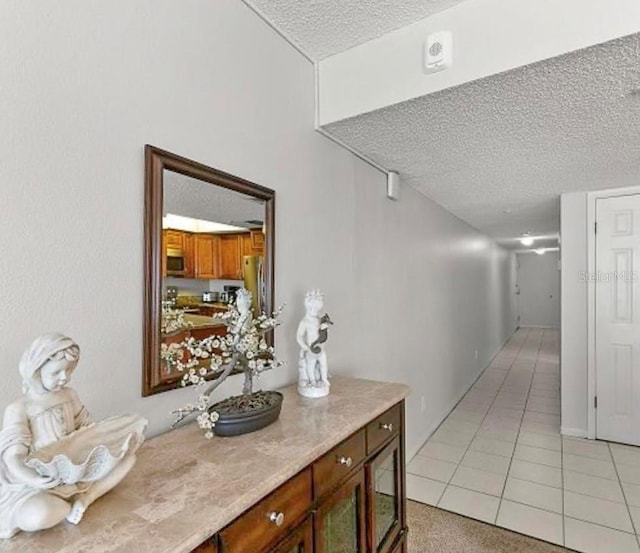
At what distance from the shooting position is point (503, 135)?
207cm

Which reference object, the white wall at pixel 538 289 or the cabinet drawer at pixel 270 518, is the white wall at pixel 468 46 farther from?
the white wall at pixel 538 289

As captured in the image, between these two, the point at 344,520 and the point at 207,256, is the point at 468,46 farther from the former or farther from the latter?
the point at 344,520

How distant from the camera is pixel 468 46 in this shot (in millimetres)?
1498

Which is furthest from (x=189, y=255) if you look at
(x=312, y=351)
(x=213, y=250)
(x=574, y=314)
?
(x=574, y=314)

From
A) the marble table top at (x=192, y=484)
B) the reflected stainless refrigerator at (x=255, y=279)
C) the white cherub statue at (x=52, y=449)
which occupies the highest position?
the reflected stainless refrigerator at (x=255, y=279)

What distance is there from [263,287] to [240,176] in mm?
432

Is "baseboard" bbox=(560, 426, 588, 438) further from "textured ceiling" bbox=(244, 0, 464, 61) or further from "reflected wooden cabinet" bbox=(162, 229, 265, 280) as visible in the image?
"textured ceiling" bbox=(244, 0, 464, 61)

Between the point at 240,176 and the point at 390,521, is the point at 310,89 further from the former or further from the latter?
the point at 390,521

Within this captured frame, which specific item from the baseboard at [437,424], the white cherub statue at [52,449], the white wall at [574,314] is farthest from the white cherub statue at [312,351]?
the white wall at [574,314]

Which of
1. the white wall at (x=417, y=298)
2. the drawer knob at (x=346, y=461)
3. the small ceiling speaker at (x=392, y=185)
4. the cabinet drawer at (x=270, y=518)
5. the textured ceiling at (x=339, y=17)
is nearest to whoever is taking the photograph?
the cabinet drawer at (x=270, y=518)

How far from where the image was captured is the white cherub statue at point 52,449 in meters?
0.63

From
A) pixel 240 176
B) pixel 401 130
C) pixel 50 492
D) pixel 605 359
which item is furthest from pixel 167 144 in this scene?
pixel 605 359

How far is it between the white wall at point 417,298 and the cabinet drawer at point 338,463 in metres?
1.00

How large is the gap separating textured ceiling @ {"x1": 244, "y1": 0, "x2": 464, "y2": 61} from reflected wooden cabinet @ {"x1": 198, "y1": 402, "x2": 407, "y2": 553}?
158cm
